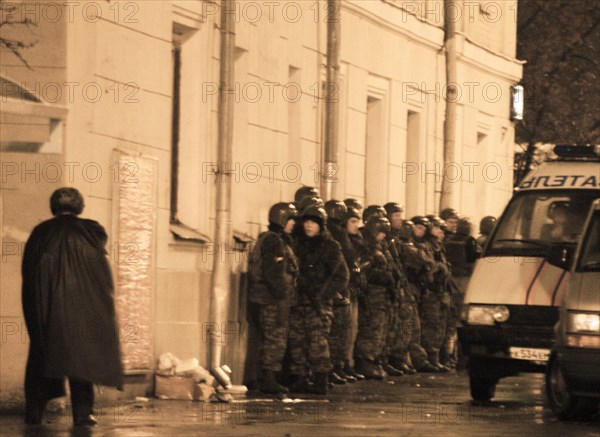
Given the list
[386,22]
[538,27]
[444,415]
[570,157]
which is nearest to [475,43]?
[386,22]

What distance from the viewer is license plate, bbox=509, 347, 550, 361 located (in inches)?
707

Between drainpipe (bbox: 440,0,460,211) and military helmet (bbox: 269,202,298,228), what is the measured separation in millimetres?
10713

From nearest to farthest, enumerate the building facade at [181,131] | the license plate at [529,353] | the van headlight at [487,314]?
the building facade at [181,131] → the license plate at [529,353] → the van headlight at [487,314]

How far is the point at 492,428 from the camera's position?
15625 millimetres

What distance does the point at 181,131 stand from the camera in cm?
2105

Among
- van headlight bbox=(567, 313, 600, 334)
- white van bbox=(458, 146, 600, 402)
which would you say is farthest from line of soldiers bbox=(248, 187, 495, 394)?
van headlight bbox=(567, 313, 600, 334)

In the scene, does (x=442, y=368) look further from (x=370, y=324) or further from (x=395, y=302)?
(x=370, y=324)

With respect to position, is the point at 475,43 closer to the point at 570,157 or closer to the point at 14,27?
the point at 570,157

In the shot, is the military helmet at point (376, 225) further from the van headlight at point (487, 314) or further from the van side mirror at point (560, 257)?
the van side mirror at point (560, 257)

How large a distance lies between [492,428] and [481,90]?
19.5 metres

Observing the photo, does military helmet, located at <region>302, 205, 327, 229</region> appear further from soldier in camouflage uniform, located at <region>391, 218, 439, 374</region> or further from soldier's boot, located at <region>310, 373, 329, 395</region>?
soldier in camouflage uniform, located at <region>391, 218, 439, 374</region>

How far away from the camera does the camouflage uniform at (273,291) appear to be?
786 inches

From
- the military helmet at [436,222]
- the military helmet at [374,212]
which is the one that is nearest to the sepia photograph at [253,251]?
the military helmet at [436,222]

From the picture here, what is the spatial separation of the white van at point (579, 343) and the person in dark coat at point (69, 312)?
3.37 m
